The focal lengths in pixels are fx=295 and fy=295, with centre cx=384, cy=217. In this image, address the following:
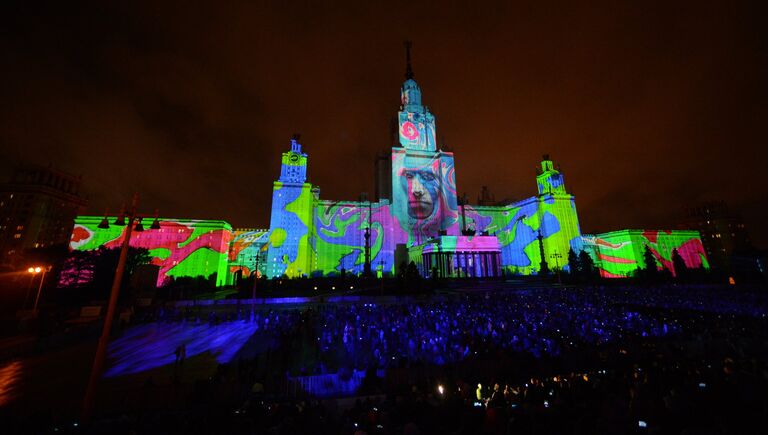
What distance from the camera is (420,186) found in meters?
61.5

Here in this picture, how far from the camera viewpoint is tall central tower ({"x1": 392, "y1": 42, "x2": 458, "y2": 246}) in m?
58.8

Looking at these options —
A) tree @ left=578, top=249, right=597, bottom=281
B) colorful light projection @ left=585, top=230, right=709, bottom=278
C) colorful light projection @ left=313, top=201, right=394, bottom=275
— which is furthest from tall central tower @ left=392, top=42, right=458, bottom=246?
colorful light projection @ left=585, top=230, right=709, bottom=278

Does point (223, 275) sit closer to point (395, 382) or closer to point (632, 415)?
point (395, 382)

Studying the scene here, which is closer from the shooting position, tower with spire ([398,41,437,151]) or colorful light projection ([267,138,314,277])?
colorful light projection ([267,138,314,277])

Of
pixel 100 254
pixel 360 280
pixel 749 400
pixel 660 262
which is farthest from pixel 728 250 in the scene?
pixel 100 254

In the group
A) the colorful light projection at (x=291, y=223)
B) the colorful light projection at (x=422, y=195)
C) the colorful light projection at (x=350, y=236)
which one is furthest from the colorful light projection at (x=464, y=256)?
the colorful light projection at (x=291, y=223)

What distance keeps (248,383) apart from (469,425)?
7219 mm

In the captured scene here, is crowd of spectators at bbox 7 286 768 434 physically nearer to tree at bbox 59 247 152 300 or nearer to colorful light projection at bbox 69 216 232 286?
tree at bbox 59 247 152 300

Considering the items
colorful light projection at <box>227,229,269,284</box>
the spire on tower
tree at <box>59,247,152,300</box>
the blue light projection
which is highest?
the spire on tower

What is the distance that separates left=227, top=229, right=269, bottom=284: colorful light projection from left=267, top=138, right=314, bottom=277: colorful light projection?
38.7ft

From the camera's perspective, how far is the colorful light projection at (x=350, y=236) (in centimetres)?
5653

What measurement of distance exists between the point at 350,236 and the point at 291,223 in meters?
11.7

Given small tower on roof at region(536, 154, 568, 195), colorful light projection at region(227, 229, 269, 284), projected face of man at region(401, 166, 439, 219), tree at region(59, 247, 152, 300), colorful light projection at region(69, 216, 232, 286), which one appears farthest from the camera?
small tower on roof at region(536, 154, 568, 195)

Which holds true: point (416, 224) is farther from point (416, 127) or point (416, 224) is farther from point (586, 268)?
point (586, 268)
